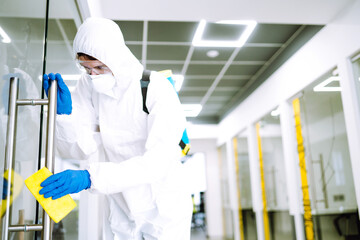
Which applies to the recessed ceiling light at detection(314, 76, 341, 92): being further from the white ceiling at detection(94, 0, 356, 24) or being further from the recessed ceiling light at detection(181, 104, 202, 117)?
the recessed ceiling light at detection(181, 104, 202, 117)

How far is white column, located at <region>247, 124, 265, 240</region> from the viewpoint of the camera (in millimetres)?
6051

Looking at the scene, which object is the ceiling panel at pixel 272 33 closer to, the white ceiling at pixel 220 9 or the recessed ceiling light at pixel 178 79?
the white ceiling at pixel 220 9

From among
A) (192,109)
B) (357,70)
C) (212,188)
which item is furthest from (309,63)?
(212,188)

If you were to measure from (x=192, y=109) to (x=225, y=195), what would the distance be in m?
2.58

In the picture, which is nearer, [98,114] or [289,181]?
[98,114]

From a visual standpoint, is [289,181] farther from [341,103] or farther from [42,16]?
[42,16]

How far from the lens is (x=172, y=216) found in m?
1.46

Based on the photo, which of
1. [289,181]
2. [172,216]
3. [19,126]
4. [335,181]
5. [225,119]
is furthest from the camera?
[225,119]

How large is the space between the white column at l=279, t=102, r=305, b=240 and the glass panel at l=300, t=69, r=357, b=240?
25 cm

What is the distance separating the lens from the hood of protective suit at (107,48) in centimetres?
132

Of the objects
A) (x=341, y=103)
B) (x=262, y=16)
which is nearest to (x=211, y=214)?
(x=341, y=103)

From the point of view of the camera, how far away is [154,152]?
1286 millimetres

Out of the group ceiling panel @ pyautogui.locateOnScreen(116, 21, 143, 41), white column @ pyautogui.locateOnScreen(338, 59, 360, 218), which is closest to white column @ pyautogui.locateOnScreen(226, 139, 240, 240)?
ceiling panel @ pyautogui.locateOnScreen(116, 21, 143, 41)

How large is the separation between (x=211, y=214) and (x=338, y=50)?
22.6 ft
